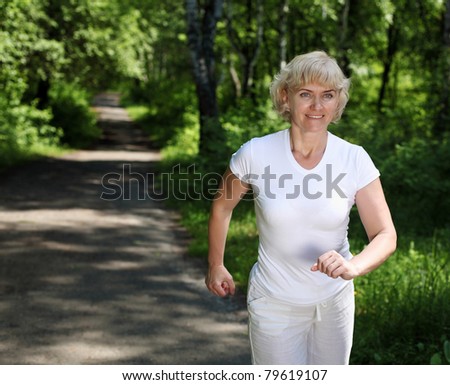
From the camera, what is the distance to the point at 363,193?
103 inches

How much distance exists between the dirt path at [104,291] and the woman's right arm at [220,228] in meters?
2.56

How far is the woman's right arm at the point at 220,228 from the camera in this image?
279cm

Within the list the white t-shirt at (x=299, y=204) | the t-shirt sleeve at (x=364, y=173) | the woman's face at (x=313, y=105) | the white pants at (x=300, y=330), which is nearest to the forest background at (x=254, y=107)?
the white pants at (x=300, y=330)

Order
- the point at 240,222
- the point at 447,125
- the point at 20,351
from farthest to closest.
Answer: the point at 447,125 → the point at 240,222 → the point at 20,351

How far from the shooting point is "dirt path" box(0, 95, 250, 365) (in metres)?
5.47

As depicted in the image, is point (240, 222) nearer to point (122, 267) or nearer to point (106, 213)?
point (122, 267)

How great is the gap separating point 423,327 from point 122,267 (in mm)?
4383

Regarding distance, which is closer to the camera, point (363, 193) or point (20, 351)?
point (363, 193)

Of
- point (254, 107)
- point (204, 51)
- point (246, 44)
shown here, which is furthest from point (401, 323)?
point (246, 44)

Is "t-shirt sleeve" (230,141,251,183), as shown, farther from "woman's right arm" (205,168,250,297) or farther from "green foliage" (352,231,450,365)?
"green foliage" (352,231,450,365)

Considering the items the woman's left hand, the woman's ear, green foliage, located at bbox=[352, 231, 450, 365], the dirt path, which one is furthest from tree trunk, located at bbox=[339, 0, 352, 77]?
the woman's left hand
